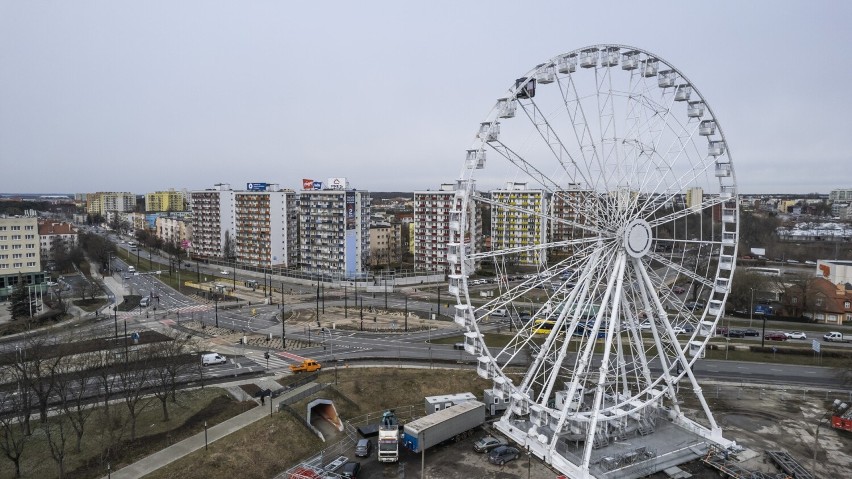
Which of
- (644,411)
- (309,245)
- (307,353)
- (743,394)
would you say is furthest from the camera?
(309,245)

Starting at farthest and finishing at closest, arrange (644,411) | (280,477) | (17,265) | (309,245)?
(309,245)
(17,265)
(644,411)
(280,477)

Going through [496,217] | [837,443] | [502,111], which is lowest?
[837,443]

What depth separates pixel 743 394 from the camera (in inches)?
1479

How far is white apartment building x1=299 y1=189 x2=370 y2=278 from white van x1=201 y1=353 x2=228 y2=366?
42383 millimetres

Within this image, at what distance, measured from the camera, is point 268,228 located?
96.0 m

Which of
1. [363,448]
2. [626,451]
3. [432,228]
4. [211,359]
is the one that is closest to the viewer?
[626,451]

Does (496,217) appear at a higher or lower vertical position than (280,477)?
higher

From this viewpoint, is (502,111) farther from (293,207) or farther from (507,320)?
(293,207)

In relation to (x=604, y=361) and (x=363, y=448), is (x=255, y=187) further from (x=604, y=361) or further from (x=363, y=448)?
(x=604, y=361)

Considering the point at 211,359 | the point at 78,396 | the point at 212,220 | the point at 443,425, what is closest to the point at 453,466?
the point at 443,425

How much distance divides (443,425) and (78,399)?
19.0 m

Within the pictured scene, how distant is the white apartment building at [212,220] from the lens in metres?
104

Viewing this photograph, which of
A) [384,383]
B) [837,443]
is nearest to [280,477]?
[384,383]

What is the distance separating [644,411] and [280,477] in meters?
19.5
